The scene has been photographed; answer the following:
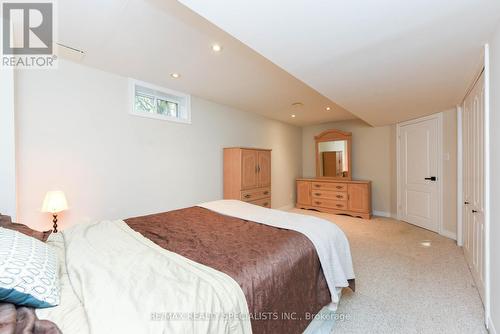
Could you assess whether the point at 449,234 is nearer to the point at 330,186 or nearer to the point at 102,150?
the point at 330,186

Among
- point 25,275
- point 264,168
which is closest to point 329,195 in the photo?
point 264,168

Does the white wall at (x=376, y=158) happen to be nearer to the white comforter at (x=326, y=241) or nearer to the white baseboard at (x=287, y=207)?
the white baseboard at (x=287, y=207)

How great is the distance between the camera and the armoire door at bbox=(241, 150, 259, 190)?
4.02 m

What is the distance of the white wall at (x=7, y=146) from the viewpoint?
188 cm

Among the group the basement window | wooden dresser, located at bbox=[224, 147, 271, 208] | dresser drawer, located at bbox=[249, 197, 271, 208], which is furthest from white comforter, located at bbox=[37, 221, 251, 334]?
dresser drawer, located at bbox=[249, 197, 271, 208]

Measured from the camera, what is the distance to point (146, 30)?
194 centimetres

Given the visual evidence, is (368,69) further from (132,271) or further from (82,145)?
(82,145)

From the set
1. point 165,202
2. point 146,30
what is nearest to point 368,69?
point 146,30

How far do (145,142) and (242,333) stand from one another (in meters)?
2.80

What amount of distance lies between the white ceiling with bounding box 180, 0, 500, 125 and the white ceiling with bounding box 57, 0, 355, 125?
22.2 inches

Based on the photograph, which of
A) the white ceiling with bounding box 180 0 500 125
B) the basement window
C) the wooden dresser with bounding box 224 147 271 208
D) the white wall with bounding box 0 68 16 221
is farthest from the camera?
the wooden dresser with bounding box 224 147 271 208

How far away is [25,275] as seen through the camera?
84cm

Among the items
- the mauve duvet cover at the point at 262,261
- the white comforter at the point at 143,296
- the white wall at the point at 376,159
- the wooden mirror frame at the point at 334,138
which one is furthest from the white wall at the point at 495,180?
the wooden mirror frame at the point at 334,138

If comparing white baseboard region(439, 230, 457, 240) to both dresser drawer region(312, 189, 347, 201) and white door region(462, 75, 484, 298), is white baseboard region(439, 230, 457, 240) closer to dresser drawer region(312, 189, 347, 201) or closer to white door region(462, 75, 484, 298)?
white door region(462, 75, 484, 298)
